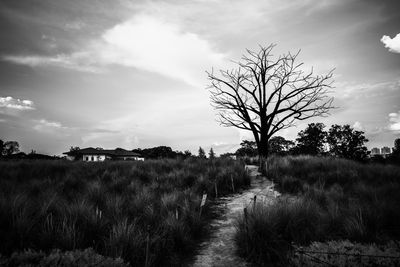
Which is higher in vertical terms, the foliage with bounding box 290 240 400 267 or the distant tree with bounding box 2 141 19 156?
the distant tree with bounding box 2 141 19 156

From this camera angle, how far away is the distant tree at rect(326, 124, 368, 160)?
4344cm

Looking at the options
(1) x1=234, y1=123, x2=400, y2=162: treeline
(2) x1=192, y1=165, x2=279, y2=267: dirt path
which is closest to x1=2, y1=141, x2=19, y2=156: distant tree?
(1) x1=234, y1=123, x2=400, y2=162: treeline

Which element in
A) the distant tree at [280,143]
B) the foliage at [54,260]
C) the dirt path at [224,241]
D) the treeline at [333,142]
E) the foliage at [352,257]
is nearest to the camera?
the foliage at [54,260]

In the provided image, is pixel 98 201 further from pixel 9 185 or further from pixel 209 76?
pixel 209 76

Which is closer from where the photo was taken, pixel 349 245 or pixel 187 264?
pixel 349 245

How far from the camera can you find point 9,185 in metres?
6.57

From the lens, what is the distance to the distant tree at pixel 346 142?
43.4 meters

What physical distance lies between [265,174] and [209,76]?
8.64 metres

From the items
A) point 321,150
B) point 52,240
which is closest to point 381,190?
point 52,240

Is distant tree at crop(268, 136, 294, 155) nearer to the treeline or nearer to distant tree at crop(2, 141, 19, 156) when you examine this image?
the treeline

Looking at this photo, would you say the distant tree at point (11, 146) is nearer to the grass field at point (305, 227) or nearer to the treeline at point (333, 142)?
the treeline at point (333, 142)

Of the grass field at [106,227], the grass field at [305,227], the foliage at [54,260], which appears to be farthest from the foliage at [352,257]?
the foliage at [54,260]

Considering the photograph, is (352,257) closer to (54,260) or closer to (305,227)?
(305,227)

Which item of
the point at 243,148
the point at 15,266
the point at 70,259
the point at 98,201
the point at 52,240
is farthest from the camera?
the point at 243,148
